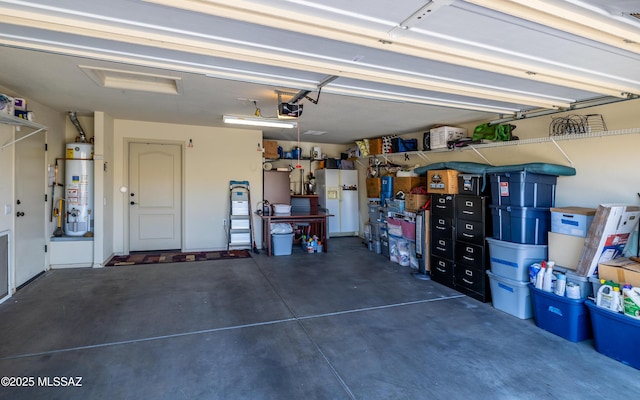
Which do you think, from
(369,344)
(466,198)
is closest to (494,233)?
(466,198)

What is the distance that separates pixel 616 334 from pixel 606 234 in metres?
0.85

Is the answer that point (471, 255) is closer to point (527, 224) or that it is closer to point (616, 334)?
point (527, 224)

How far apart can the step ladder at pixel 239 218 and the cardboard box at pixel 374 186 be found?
104 inches

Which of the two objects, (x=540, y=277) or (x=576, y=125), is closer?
(x=540, y=277)

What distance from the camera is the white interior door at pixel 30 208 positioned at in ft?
13.8

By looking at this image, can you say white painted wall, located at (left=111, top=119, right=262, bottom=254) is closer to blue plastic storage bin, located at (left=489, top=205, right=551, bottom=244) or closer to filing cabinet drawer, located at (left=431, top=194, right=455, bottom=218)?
filing cabinet drawer, located at (left=431, top=194, right=455, bottom=218)

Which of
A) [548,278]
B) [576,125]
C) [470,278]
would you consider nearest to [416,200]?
[470,278]

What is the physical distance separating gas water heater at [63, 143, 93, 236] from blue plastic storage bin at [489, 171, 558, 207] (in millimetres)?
6135

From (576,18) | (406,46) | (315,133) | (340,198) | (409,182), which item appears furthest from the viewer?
(340,198)

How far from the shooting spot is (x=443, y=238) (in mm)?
4688

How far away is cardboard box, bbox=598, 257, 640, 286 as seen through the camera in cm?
272

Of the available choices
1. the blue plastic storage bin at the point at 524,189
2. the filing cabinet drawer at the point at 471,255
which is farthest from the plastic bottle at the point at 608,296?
the filing cabinet drawer at the point at 471,255

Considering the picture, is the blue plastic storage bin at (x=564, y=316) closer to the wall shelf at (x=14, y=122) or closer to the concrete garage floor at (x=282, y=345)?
the concrete garage floor at (x=282, y=345)

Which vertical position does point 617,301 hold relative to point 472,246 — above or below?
below
